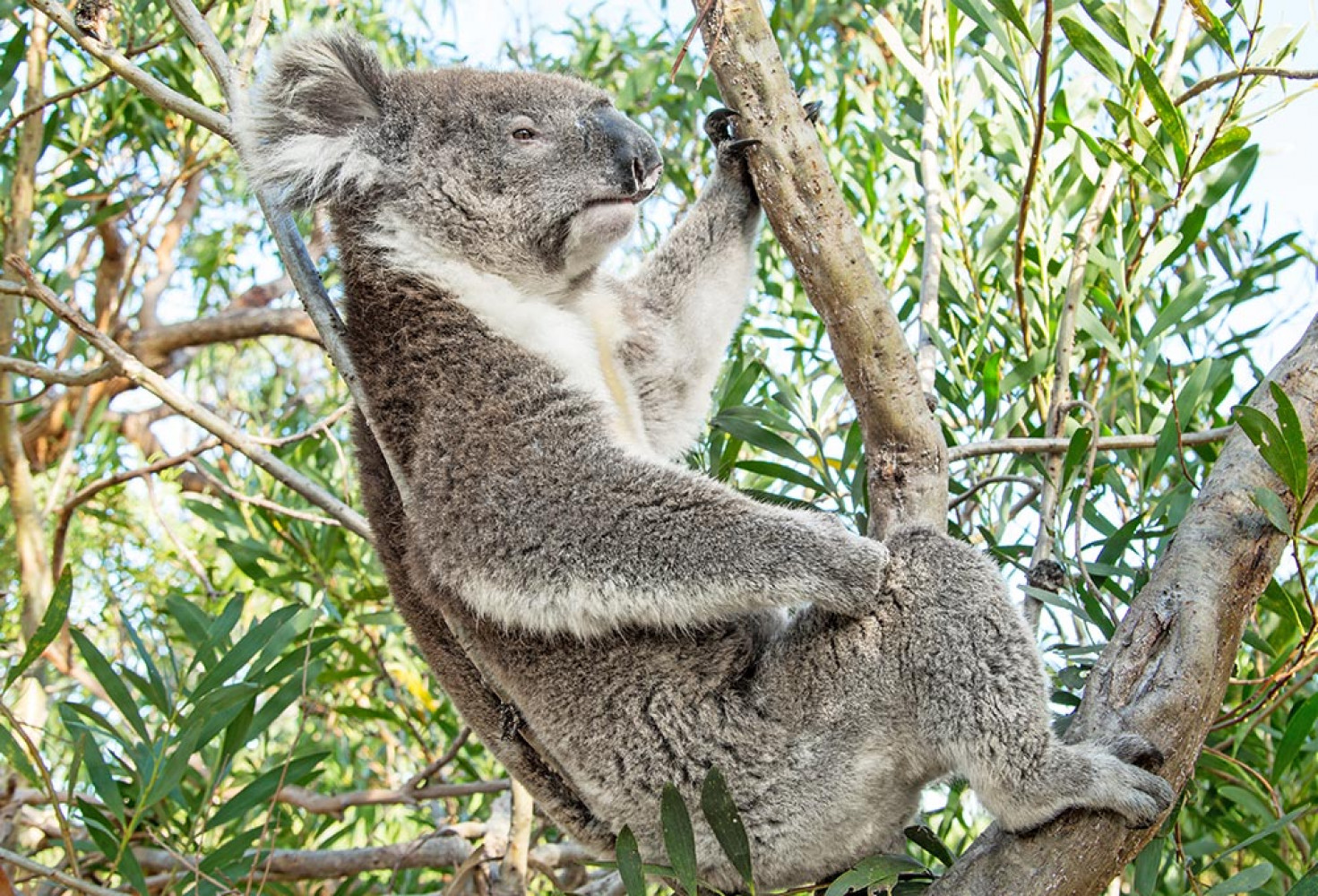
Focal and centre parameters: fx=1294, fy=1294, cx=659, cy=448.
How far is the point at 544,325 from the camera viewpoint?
3020mm

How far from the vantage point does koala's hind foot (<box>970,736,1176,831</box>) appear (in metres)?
2.12

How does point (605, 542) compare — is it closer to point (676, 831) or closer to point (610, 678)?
point (610, 678)

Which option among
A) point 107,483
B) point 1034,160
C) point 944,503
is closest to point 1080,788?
point 944,503

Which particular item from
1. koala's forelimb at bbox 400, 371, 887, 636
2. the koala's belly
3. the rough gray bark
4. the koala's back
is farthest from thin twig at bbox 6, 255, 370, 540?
the rough gray bark

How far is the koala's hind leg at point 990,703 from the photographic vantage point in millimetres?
2139

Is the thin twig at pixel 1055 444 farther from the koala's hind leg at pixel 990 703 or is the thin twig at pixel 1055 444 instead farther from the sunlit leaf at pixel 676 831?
the sunlit leaf at pixel 676 831

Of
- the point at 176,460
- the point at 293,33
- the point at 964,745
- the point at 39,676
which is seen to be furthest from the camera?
the point at 39,676

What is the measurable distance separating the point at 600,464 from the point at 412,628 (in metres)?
0.65

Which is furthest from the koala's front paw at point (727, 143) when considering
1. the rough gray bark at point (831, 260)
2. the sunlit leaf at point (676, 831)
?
the sunlit leaf at point (676, 831)

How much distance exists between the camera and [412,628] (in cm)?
295

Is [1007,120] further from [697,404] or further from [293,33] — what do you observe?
[293,33]

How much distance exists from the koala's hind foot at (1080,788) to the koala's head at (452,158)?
62.4 inches

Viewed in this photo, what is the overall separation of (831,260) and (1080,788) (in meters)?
1.03

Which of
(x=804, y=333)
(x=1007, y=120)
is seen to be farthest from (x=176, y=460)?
(x=1007, y=120)
